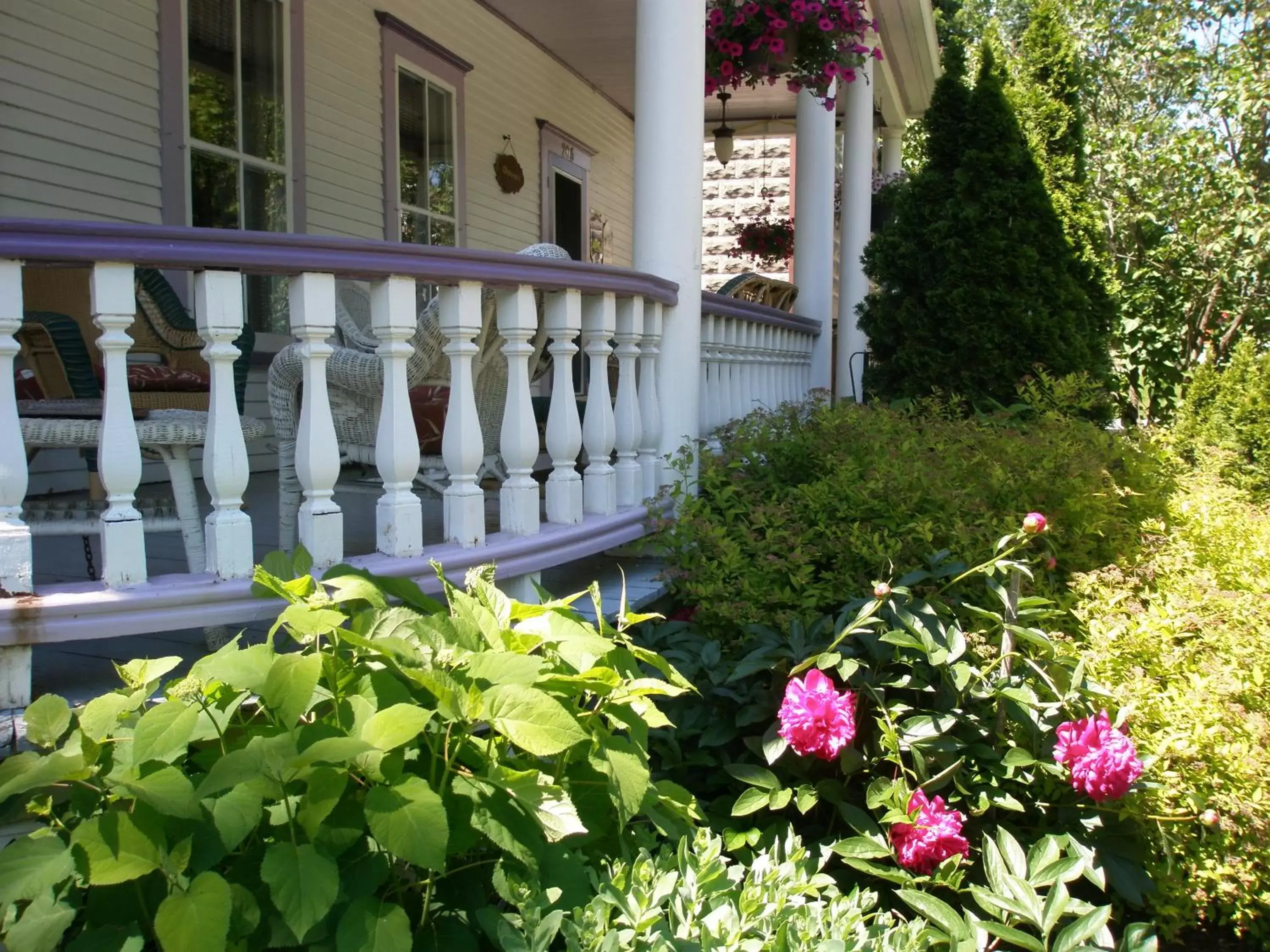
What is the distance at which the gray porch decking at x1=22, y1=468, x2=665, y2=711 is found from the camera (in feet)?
8.09

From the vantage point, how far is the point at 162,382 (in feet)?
12.0

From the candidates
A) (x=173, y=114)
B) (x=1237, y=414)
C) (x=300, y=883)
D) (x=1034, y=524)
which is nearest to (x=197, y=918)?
(x=300, y=883)

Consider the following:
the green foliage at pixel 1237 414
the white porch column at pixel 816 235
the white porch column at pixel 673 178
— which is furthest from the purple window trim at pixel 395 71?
the green foliage at pixel 1237 414

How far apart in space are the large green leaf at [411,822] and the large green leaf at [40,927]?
43 centimetres

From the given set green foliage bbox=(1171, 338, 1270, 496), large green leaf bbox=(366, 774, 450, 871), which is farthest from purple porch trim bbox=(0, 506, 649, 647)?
green foliage bbox=(1171, 338, 1270, 496)

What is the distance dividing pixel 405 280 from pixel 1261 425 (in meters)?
6.12

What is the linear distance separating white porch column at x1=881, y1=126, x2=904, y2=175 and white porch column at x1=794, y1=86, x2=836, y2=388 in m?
4.97

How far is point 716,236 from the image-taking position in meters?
12.7

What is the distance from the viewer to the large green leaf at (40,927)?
1399 millimetres

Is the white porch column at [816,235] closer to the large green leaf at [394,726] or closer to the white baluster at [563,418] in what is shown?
the white baluster at [563,418]

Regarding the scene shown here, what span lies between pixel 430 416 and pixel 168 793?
2.28 m

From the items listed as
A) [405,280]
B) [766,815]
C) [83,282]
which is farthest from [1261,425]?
[83,282]

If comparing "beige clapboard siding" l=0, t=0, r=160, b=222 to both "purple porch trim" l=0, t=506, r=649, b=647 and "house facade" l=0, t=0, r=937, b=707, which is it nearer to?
"house facade" l=0, t=0, r=937, b=707

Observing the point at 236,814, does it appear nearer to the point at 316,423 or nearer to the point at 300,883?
the point at 300,883
